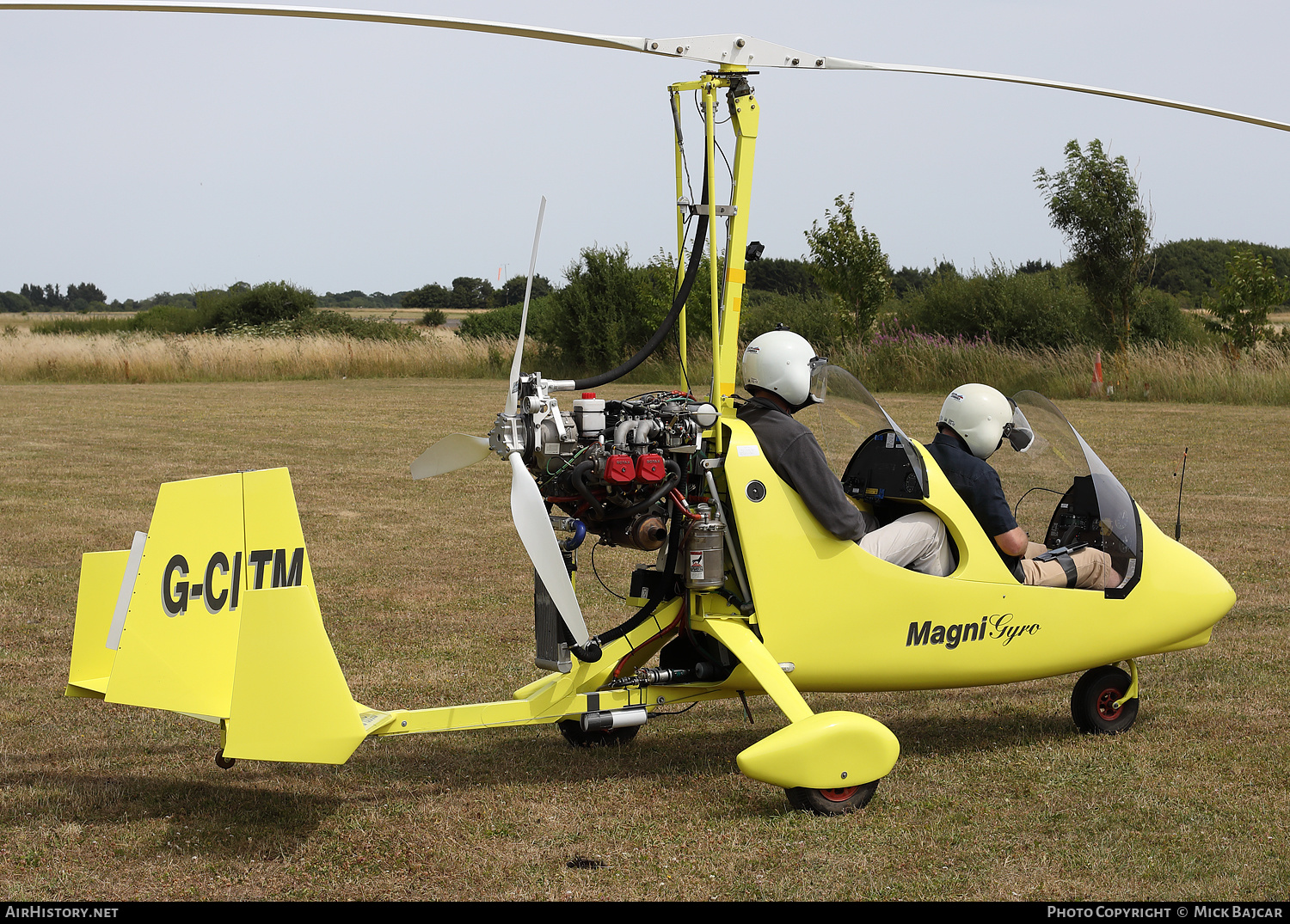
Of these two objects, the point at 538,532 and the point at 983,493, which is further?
the point at 983,493

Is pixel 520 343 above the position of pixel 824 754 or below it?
above

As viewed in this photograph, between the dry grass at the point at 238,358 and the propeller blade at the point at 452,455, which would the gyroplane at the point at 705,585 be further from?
the dry grass at the point at 238,358

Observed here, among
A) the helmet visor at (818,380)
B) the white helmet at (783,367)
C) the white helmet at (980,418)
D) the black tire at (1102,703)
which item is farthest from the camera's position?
the black tire at (1102,703)

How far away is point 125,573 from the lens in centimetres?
423

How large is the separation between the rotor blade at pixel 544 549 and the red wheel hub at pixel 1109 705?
8.99 feet

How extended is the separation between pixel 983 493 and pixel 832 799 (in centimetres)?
158

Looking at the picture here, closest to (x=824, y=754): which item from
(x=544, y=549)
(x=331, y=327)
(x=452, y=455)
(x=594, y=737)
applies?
(x=544, y=549)

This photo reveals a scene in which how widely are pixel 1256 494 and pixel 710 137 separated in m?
10.0

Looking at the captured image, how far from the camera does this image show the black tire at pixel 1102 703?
543cm

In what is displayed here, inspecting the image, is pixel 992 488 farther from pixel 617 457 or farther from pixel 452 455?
pixel 452 455

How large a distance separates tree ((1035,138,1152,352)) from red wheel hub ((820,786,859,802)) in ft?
77.3

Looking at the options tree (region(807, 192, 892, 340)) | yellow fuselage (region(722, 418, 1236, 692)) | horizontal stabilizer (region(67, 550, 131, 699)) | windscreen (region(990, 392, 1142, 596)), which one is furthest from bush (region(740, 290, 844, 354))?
horizontal stabilizer (region(67, 550, 131, 699))

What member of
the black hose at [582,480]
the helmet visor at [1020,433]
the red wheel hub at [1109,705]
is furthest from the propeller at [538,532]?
the red wheel hub at [1109,705]

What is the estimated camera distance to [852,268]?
28.1 m
